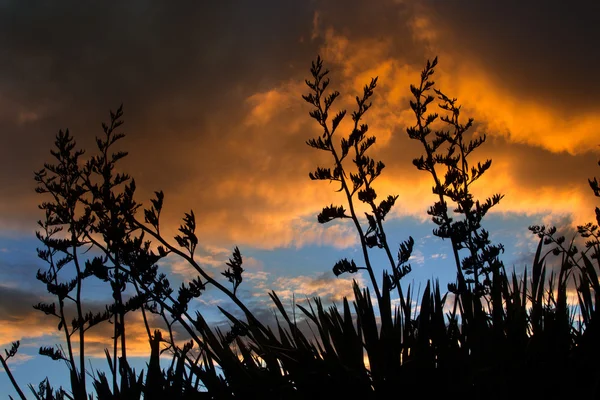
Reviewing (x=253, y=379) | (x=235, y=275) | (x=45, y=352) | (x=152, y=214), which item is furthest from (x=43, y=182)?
(x=253, y=379)

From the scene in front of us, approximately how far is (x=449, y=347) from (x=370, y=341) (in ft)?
1.15

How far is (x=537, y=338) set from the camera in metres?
1.73

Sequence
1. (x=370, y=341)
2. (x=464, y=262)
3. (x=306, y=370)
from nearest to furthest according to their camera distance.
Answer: (x=306, y=370), (x=370, y=341), (x=464, y=262)

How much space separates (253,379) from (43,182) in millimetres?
9624

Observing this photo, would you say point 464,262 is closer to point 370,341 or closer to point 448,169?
point 448,169

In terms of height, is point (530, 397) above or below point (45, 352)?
below

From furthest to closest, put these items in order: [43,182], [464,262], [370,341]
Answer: [43,182], [464,262], [370,341]

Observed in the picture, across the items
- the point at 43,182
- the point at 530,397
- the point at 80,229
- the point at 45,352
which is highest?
the point at 43,182

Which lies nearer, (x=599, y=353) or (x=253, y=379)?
(x=599, y=353)

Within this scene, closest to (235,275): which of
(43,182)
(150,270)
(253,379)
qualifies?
(150,270)

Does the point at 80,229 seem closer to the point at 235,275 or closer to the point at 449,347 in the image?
the point at 235,275

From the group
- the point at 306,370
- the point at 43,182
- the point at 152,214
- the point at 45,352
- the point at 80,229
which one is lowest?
the point at 306,370

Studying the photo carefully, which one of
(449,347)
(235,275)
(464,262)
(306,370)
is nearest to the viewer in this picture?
(449,347)

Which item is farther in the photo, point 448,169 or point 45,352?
point 45,352
